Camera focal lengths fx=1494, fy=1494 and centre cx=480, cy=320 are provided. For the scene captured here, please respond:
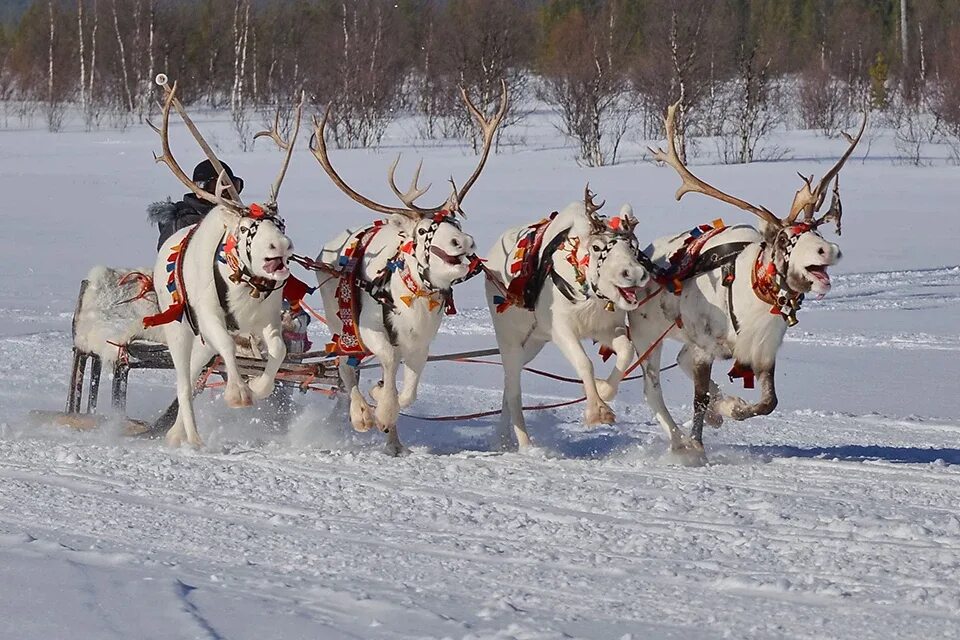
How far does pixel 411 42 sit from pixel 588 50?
406 inches

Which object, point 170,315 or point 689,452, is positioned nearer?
point 689,452

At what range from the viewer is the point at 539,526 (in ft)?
20.4

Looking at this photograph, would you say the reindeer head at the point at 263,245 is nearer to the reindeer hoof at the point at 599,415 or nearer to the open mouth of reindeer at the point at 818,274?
the reindeer hoof at the point at 599,415

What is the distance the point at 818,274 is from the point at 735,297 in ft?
2.23

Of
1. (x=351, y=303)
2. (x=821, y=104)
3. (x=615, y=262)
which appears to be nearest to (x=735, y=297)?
(x=615, y=262)

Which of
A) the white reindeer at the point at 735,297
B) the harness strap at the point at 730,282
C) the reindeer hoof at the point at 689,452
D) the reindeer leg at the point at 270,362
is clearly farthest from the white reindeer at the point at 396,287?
the reindeer hoof at the point at 689,452

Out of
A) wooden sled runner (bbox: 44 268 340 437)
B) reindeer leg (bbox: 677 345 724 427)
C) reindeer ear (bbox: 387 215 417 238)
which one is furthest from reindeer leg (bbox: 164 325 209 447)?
reindeer leg (bbox: 677 345 724 427)

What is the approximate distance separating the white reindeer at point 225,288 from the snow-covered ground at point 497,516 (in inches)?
15.9

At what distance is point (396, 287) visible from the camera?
8141mm

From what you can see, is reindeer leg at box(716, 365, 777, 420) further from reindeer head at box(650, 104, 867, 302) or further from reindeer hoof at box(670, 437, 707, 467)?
reindeer head at box(650, 104, 867, 302)

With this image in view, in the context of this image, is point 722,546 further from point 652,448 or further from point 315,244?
point 315,244

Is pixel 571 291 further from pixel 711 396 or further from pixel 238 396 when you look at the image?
pixel 238 396

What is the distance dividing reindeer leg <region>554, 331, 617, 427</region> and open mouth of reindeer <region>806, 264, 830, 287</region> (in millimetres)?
1313

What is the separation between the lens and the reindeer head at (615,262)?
771 centimetres
